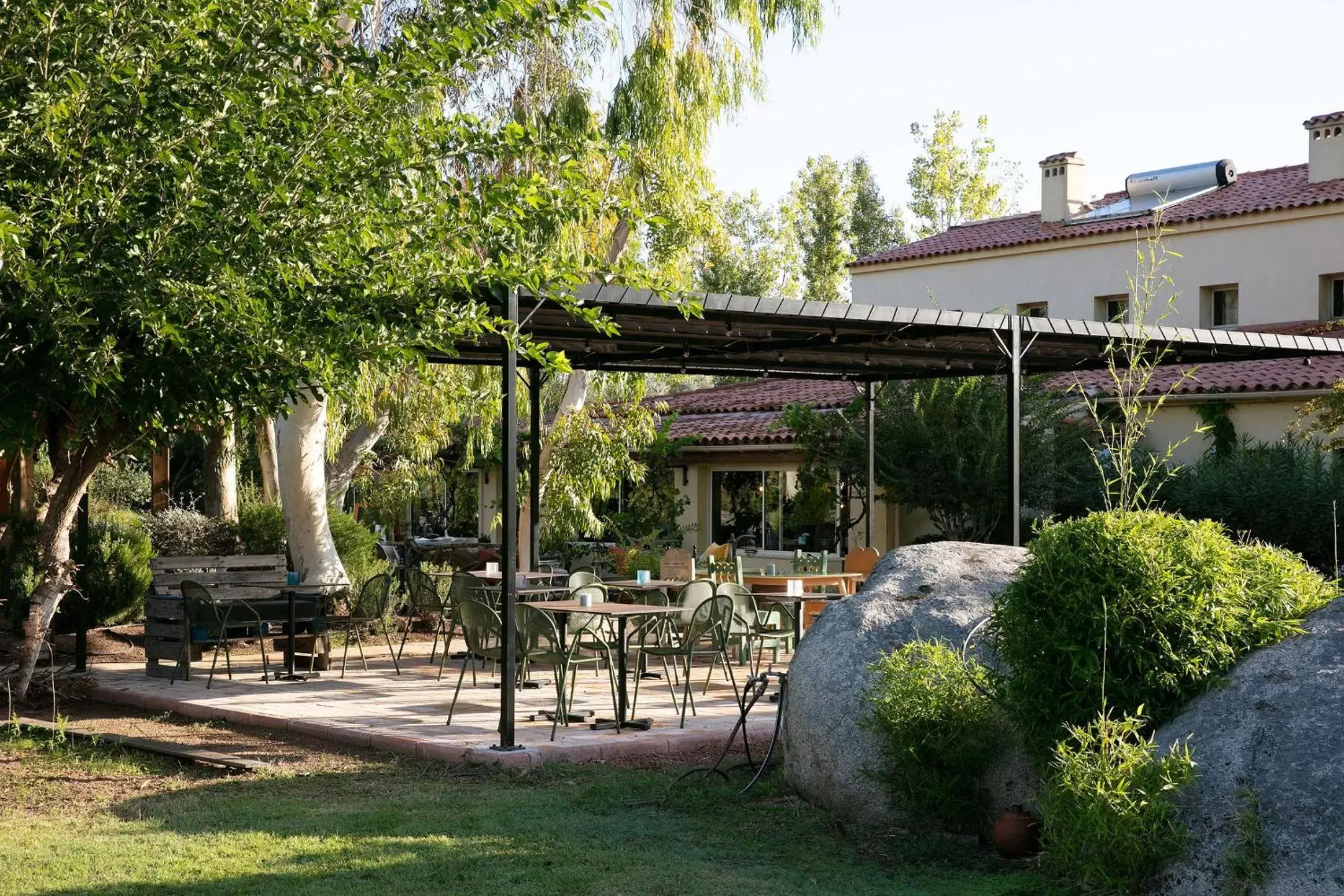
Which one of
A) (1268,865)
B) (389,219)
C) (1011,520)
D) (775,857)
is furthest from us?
(1011,520)

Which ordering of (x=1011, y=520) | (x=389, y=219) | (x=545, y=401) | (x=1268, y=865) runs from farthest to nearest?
(x=545, y=401) < (x=1011, y=520) < (x=389, y=219) < (x=1268, y=865)

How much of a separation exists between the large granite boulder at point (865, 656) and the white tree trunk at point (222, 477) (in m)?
14.4

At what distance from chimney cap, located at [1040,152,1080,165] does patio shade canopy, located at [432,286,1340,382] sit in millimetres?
11868

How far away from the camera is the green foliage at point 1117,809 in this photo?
16.8 ft

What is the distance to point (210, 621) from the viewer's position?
1181cm

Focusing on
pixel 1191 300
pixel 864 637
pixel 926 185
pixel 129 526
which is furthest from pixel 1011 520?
pixel 926 185

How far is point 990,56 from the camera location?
1541 cm

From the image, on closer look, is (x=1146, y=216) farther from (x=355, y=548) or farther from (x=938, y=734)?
(x=938, y=734)

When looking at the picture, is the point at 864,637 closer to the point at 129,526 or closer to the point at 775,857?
the point at 775,857

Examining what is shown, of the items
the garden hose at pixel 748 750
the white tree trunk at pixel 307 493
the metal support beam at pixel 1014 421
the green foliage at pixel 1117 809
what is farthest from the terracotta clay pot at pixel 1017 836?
the white tree trunk at pixel 307 493

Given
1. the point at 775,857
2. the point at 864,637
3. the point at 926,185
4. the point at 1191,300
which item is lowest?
the point at 775,857

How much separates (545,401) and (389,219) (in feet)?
44.8

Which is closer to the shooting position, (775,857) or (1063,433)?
(775,857)

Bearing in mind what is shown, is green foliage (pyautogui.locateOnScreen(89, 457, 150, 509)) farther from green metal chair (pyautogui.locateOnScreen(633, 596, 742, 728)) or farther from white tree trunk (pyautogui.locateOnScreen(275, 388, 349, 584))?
green metal chair (pyautogui.locateOnScreen(633, 596, 742, 728))
